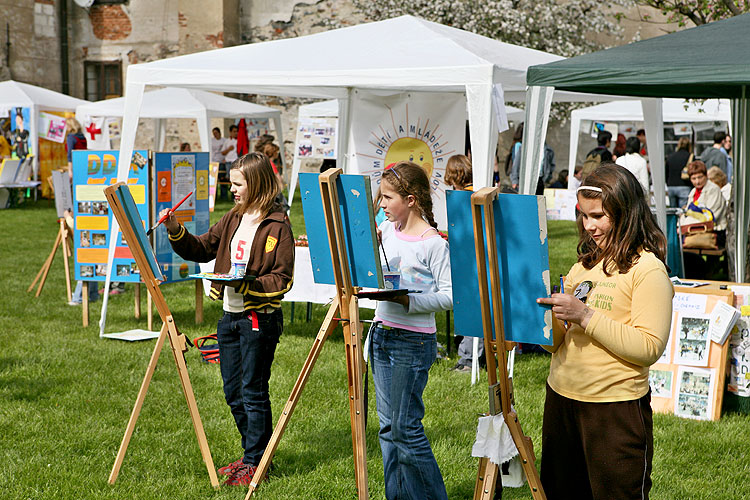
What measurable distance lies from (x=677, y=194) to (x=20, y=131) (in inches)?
568

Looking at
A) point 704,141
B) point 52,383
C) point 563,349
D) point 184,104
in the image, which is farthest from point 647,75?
point 704,141

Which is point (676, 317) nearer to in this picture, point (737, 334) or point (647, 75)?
point (737, 334)

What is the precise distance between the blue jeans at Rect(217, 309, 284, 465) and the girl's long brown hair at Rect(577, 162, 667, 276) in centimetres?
185

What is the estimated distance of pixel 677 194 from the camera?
13609mm

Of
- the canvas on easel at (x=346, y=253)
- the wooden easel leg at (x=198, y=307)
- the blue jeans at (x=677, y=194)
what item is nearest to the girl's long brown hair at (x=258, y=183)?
the canvas on easel at (x=346, y=253)

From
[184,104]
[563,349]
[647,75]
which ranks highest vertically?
[184,104]

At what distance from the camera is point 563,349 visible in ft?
8.82

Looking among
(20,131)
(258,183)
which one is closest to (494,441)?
(258,183)

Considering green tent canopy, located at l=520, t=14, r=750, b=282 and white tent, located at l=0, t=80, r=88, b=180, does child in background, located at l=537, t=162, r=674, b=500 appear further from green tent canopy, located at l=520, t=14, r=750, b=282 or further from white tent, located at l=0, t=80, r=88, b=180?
white tent, located at l=0, t=80, r=88, b=180

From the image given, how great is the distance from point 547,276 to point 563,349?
0.39 metres

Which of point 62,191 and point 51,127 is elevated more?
point 51,127

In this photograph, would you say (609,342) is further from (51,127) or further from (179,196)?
(51,127)

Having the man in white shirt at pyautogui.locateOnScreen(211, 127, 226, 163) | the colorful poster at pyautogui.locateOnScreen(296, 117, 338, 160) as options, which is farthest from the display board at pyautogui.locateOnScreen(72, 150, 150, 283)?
the man in white shirt at pyautogui.locateOnScreen(211, 127, 226, 163)

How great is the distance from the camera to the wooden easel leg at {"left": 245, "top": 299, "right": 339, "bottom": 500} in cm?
348
